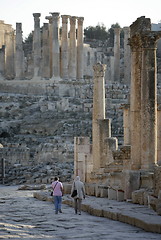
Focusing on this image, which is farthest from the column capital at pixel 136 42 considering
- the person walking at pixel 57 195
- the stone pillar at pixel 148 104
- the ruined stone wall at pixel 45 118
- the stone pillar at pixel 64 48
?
the stone pillar at pixel 64 48

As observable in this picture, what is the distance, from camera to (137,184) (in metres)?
20.5

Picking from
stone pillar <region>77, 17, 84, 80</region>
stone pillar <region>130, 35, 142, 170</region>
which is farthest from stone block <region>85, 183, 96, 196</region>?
stone pillar <region>77, 17, 84, 80</region>

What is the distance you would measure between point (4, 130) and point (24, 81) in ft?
40.5

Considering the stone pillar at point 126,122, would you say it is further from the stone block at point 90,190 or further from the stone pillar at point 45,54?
the stone pillar at point 45,54

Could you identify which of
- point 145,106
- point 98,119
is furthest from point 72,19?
point 145,106

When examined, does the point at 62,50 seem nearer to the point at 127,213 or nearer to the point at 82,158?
the point at 82,158

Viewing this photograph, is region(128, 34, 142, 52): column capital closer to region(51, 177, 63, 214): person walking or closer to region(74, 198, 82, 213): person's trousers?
region(51, 177, 63, 214): person walking

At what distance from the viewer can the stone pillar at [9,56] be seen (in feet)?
239

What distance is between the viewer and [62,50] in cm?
6944

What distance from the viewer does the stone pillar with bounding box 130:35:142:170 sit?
2133 cm

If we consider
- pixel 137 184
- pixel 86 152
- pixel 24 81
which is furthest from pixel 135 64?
pixel 24 81

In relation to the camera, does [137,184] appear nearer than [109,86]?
Yes

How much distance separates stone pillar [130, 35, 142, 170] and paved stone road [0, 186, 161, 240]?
2232 millimetres

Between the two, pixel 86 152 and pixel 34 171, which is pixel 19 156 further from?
pixel 86 152
